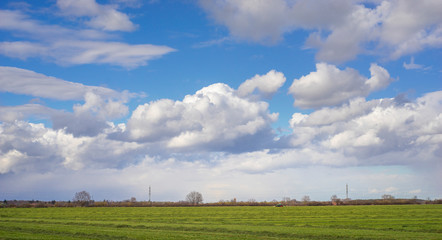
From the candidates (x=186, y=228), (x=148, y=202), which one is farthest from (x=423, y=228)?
(x=148, y=202)

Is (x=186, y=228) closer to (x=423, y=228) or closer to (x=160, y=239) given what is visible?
(x=160, y=239)

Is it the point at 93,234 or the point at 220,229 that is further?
the point at 220,229

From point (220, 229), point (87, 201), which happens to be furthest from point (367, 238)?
point (87, 201)

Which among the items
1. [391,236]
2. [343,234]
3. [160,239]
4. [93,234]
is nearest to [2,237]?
[93,234]

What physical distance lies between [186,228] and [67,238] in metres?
14.6

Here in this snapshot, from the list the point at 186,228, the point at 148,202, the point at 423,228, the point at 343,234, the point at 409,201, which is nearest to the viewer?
the point at 343,234

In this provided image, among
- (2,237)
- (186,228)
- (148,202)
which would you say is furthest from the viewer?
(148,202)

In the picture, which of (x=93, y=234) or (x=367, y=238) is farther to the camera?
(x=93, y=234)

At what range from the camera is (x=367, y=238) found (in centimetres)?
3259

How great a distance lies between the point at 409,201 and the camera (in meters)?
169

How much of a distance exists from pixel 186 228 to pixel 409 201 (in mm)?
153379

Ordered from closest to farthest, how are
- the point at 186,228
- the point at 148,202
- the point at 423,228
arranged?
the point at 423,228
the point at 186,228
the point at 148,202

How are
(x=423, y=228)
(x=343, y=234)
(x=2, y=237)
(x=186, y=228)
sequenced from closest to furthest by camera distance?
(x=2, y=237) < (x=343, y=234) < (x=423, y=228) < (x=186, y=228)

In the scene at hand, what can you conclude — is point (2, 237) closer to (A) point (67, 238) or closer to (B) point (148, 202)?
(A) point (67, 238)
